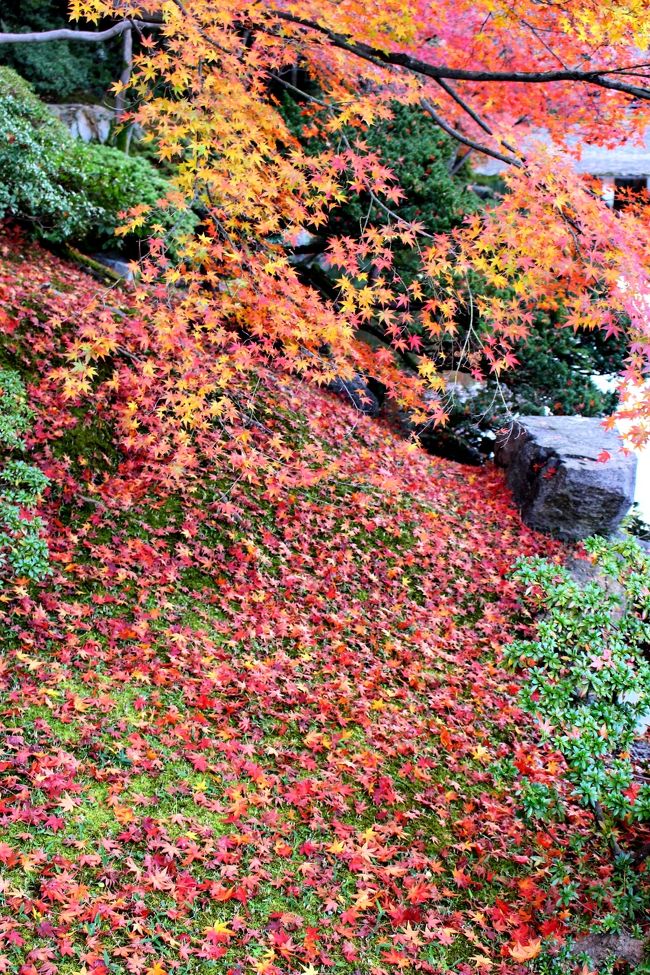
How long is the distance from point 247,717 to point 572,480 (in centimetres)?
569

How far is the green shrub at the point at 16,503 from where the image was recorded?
17.1ft

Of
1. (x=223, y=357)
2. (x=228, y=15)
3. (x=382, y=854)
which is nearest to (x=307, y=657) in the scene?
(x=382, y=854)

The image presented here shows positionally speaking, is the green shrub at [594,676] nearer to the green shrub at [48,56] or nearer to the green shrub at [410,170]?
the green shrub at [410,170]

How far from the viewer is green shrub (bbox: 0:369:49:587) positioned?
521 centimetres

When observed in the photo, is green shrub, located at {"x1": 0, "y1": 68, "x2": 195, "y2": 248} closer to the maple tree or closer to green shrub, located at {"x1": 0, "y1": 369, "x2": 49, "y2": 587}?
the maple tree

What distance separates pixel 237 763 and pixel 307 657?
1.39 metres

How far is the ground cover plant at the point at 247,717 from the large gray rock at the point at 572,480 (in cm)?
132

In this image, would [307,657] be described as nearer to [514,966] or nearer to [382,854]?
[382,854]

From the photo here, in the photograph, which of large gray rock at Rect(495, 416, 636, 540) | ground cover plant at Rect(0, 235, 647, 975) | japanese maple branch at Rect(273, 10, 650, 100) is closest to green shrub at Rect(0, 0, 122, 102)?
ground cover plant at Rect(0, 235, 647, 975)

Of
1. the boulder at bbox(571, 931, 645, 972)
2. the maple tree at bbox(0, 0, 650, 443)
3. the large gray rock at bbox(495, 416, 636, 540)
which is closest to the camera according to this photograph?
the boulder at bbox(571, 931, 645, 972)

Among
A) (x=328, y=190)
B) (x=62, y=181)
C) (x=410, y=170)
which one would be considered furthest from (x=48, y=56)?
(x=328, y=190)

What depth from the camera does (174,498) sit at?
7.12 m

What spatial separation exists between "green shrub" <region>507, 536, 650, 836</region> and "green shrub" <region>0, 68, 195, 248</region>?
19.2 feet

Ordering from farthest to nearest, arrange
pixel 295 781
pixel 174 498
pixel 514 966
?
1. pixel 174 498
2. pixel 295 781
3. pixel 514 966
